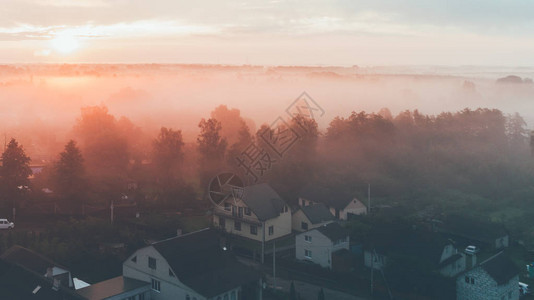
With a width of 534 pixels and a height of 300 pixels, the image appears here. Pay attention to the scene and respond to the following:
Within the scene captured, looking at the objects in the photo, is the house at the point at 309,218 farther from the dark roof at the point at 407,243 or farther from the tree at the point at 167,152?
the tree at the point at 167,152

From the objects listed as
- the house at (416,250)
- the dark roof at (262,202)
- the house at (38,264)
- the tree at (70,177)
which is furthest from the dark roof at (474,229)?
the tree at (70,177)

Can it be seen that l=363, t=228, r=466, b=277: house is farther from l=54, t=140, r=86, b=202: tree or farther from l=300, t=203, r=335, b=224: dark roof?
l=54, t=140, r=86, b=202: tree

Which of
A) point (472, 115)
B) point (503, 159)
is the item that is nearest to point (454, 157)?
point (503, 159)

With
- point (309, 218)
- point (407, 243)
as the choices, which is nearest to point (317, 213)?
point (309, 218)

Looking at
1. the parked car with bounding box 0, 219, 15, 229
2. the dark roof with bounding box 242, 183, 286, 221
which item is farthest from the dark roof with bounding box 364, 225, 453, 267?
the parked car with bounding box 0, 219, 15, 229

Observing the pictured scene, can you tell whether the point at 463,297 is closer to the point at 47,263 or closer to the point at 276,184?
the point at 47,263
